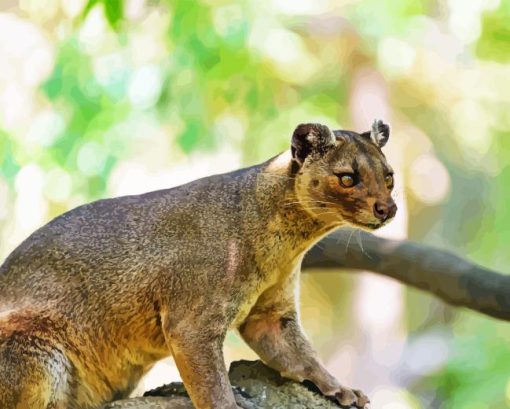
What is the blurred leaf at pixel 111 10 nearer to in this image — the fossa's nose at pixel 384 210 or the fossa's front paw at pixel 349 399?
the fossa's nose at pixel 384 210

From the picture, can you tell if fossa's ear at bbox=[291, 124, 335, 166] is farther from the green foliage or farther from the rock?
the green foliage

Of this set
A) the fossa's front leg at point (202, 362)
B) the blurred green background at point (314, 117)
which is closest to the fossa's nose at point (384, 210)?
the fossa's front leg at point (202, 362)

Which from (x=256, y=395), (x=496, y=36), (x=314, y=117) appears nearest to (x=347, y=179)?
Answer: (x=256, y=395)

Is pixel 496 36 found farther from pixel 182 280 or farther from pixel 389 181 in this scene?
pixel 182 280

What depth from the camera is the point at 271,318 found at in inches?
178

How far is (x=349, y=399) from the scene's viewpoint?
14.3ft

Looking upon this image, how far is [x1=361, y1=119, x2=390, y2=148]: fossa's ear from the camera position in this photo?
4348 millimetres

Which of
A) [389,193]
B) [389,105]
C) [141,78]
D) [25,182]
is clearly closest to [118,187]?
[25,182]

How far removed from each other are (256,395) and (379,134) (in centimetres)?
139

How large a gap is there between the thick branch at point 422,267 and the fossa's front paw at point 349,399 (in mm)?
1488

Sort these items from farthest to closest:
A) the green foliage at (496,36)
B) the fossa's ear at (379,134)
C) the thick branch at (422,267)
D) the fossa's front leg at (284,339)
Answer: the green foliage at (496,36)
the thick branch at (422,267)
the fossa's front leg at (284,339)
the fossa's ear at (379,134)

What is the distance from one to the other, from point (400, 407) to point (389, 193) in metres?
6.46

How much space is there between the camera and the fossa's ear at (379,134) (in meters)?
4.35

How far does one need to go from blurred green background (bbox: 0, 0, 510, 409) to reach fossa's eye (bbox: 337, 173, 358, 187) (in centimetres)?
302
